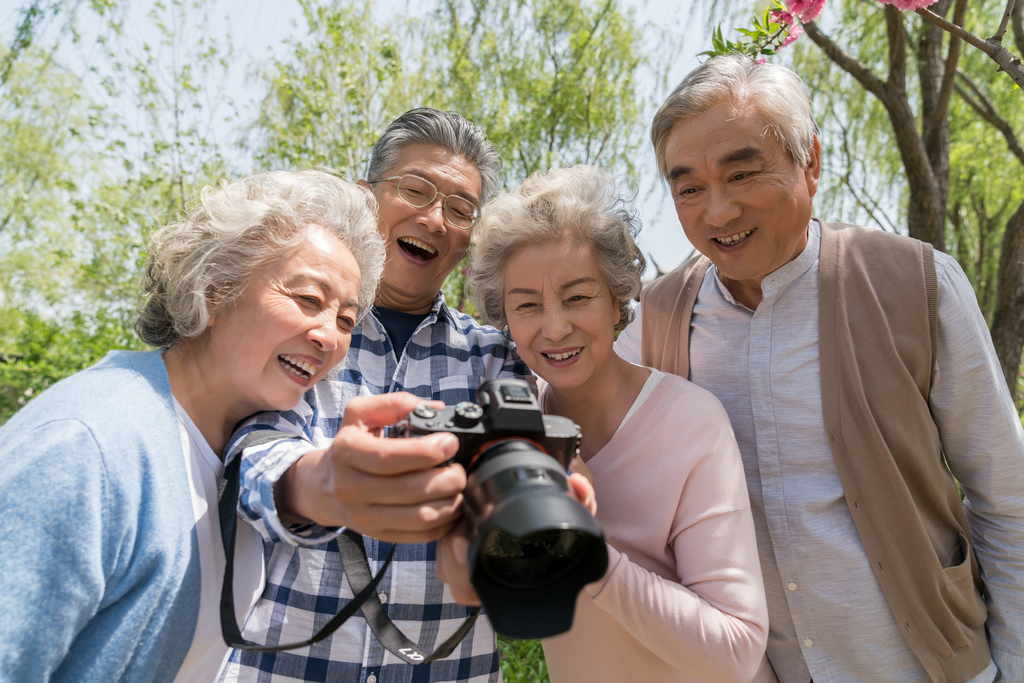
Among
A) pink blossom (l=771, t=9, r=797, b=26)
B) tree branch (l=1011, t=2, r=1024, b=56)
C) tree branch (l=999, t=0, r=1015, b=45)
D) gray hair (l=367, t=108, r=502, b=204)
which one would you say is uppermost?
pink blossom (l=771, t=9, r=797, b=26)

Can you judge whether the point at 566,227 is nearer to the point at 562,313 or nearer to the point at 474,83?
the point at 562,313

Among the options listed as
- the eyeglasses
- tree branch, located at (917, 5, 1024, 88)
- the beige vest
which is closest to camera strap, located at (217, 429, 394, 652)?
the eyeglasses

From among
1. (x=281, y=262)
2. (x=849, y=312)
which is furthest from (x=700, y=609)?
(x=281, y=262)

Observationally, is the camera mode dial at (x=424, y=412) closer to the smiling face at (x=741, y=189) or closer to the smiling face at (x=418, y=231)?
the smiling face at (x=418, y=231)

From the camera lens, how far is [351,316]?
1.53 m

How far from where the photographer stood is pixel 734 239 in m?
1.85

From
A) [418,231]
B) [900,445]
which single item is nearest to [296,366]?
[418,231]

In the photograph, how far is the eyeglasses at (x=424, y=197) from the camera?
2.13 m

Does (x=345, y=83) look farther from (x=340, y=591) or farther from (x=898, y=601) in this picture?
(x=898, y=601)

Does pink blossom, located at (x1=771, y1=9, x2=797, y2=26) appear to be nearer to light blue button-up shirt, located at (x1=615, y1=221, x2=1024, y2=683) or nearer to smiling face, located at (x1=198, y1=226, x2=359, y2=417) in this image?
light blue button-up shirt, located at (x1=615, y1=221, x2=1024, y2=683)

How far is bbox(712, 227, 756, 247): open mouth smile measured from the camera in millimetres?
1831

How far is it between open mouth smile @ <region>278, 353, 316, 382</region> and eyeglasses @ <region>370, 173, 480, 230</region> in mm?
890

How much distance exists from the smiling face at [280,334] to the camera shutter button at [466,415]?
467mm

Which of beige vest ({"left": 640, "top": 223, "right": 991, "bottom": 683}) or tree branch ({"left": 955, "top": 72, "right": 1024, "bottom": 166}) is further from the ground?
tree branch ({"left": 955, "top": 72, "right": 1024, "bottom": 166})
